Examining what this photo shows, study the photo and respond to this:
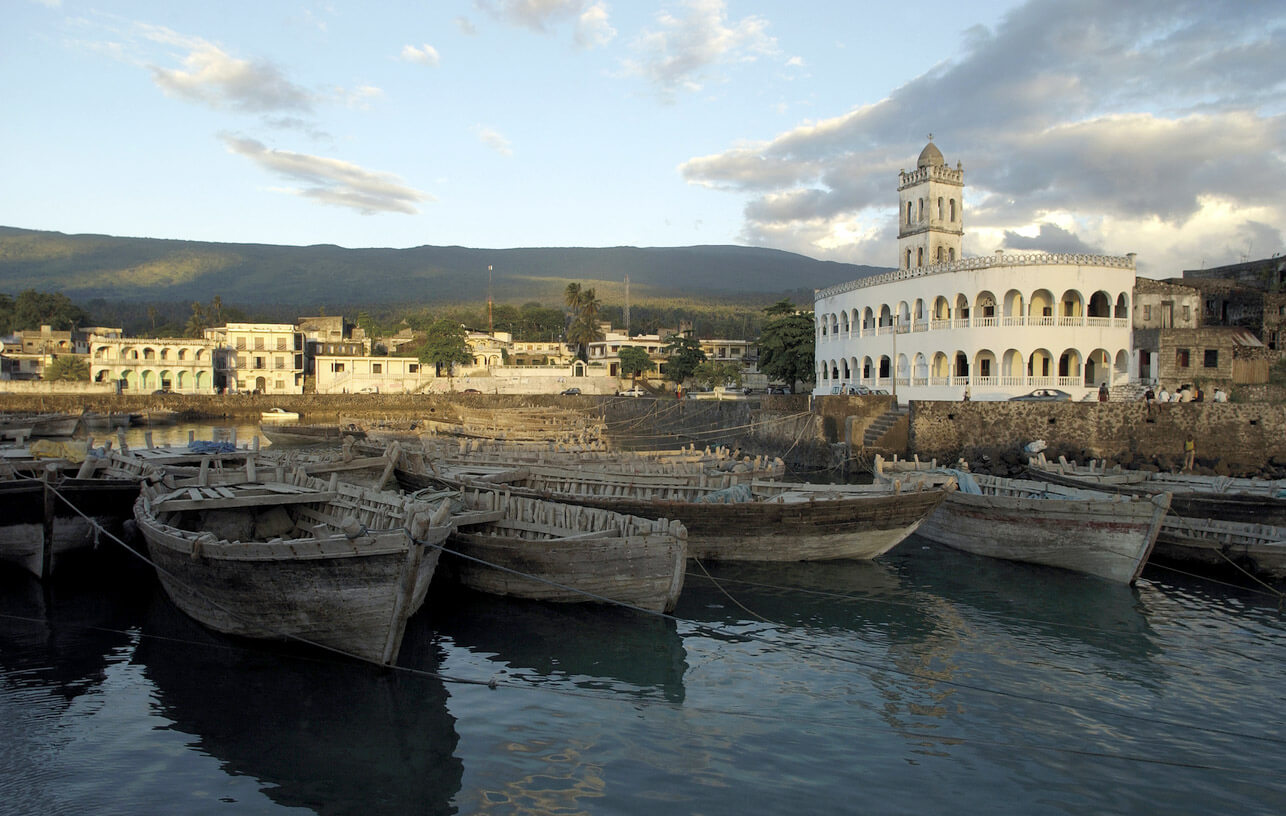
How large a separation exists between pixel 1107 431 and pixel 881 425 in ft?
30.1

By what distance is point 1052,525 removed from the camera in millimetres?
18141

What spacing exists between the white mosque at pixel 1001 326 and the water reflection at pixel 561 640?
3042cm

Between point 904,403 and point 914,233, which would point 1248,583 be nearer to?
point 904,403

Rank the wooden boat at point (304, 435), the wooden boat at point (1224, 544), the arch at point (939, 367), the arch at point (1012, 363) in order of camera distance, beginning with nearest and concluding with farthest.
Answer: the wooden boat at point (1224, 544)
the arch at point (1012, 363)
the arch at point (939, 367)
the wooden boat at point (304, 435)

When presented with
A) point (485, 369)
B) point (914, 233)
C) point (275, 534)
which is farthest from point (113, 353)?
point (275, 534)

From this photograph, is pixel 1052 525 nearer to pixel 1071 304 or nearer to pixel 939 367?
pixel 939 367

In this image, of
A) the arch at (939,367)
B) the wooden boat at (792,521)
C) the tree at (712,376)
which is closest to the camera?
the wooden boat at (792,521)

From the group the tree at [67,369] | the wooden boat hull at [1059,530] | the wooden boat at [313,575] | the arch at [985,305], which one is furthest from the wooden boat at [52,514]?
the tree at [67,369]

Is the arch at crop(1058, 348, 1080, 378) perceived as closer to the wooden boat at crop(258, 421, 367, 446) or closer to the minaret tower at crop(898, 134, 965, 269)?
the minaret tower at crop(898, 134, 965, 269)

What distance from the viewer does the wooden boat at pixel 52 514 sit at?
53.4 ft

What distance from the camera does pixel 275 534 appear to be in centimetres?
1579

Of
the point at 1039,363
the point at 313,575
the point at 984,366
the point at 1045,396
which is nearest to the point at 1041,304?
the point at 1039,363

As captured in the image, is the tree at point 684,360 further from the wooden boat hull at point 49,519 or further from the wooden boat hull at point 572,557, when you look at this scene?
the wooden boat hull at point 572,557

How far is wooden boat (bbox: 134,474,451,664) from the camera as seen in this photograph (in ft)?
36.3
